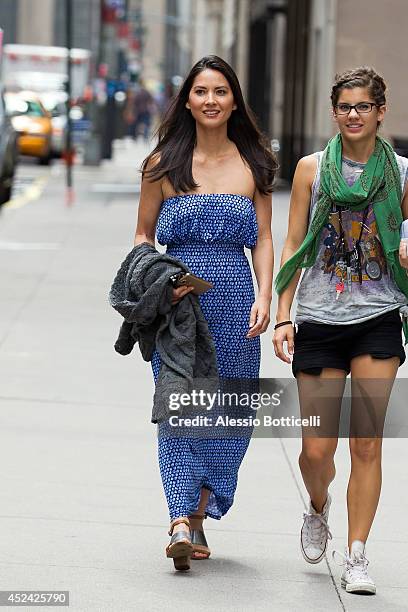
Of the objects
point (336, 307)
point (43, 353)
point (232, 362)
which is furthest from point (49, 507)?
point (43, 353)

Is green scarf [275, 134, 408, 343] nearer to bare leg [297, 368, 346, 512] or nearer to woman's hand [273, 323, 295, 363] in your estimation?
woman's hand [273, 323, 295, 363]

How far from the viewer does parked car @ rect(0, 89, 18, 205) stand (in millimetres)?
23828

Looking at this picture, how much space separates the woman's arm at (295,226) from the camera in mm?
5801

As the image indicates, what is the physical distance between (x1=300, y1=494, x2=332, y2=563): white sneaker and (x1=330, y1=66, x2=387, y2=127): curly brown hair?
57.3 inches

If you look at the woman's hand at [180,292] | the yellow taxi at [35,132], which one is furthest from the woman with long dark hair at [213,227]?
the yellow taxi at [35,132]

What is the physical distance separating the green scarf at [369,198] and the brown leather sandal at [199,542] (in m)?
1.01

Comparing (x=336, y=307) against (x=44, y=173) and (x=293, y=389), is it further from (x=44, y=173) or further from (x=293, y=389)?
(x=44, y=173)

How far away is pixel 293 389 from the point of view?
6184 mm

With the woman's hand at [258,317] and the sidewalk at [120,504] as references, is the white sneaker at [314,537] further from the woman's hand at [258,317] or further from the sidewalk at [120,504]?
the woman's hand at [258,317]

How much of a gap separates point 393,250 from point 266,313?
1.79 feet

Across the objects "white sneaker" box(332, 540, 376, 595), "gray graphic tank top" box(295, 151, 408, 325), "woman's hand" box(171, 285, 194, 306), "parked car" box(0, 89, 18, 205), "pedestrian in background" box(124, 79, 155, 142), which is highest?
"gray graphic tank top" box(295, 151, 408, 325)

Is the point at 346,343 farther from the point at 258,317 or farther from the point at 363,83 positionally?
the point at 363,83

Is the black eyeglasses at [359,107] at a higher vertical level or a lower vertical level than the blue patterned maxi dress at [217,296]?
higher

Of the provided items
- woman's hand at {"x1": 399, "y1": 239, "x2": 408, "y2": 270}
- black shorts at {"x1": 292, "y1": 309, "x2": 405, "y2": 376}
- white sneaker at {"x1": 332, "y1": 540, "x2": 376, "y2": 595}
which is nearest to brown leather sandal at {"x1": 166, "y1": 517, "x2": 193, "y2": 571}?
white sneaker at {"x1": 332, "y1": 540, "x2": 376, "y2": 595}
